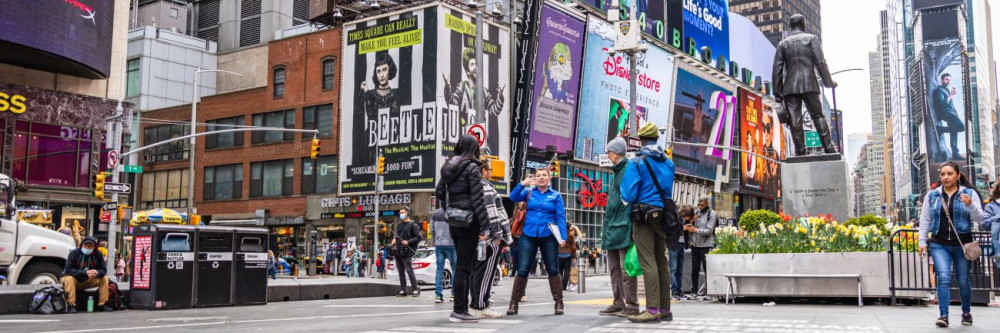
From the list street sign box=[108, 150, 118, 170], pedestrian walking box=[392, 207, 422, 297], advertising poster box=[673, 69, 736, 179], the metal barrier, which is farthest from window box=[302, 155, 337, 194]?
the metal barrier

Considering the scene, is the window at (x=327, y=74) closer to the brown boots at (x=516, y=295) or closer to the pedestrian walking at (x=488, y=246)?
the brown boots at (x=516, y=295)

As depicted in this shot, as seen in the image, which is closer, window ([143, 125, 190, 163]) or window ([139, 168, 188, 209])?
window ([139, 168, 188, 209])

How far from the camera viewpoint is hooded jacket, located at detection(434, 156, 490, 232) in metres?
8.88

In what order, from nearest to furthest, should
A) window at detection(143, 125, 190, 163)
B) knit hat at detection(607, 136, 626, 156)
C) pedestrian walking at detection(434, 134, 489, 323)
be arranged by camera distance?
pedestrian walking at detection(434, 134, 489, 323), knit hat at detection(607, 136, 626, 156), window at detection(143, 125, 190, 163)

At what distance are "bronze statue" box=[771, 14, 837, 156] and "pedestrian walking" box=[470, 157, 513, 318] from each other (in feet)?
38.2

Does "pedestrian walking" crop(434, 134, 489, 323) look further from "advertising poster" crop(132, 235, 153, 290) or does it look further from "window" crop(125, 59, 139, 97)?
"window" crop(125, 59, 139, 97)

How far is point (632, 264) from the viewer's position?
892 cm

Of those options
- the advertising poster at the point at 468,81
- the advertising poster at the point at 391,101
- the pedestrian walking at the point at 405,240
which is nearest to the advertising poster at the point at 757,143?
the advertising poster at the point at 468,81

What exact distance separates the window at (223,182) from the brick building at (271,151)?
0.20 ft

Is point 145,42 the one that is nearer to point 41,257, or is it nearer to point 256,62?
point 256,62

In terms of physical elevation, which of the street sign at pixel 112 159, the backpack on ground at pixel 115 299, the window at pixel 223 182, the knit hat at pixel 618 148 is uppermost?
the window at pixel 223 182

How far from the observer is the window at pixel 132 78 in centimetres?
5950

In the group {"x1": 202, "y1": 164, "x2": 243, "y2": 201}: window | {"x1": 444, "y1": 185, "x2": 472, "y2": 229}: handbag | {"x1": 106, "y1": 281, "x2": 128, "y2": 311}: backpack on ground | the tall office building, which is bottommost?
{"x1": 106, "y1": 281, "x2": 128, "y2": 311}: backpack on ground

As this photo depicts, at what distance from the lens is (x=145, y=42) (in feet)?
194
